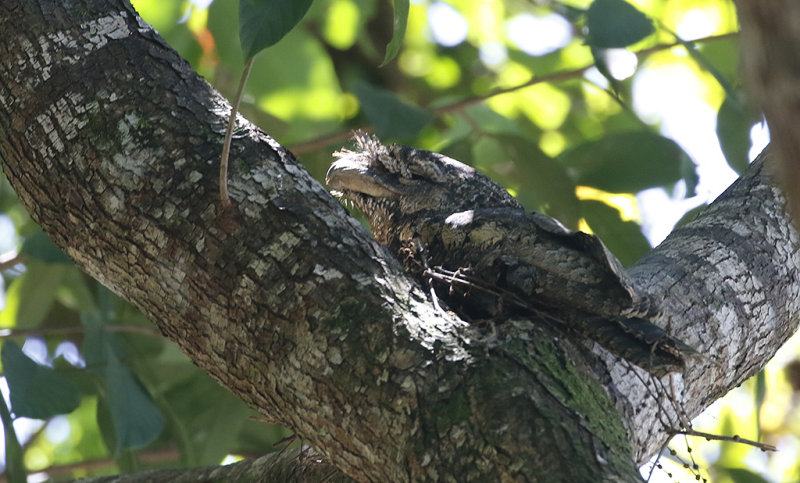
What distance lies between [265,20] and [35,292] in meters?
3.19

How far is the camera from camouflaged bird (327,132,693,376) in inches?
78.4

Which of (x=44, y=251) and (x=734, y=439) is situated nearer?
(x=734, y=439)

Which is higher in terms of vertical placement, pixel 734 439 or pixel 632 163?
pixel 632 163

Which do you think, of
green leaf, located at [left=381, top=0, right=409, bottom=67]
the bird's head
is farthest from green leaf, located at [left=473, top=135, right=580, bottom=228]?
green leaf, located at [left=381, top=0, right=409, bottom=67]

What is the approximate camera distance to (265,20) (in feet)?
5.31

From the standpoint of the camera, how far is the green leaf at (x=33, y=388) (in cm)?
264

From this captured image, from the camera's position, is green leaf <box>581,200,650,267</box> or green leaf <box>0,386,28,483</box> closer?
green leaf <box>0,386,28,483</box>

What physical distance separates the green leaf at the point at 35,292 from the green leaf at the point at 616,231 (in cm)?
263

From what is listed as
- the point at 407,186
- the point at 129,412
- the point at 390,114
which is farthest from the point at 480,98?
the point at 129,412

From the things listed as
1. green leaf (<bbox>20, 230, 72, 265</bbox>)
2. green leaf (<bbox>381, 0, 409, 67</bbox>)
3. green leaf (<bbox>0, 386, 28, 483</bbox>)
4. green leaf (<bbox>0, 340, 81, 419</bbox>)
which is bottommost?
green leaf (<bbox>0, 386, 28, 483</bbox>)

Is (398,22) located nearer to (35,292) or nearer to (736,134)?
(736,134)

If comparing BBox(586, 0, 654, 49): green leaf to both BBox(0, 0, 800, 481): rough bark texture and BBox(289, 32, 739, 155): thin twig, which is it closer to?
BBox(289, 32, 739, 155): thin twig

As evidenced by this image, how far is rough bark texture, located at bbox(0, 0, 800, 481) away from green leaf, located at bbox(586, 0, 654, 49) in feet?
4.75

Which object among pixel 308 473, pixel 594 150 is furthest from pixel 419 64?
pixel 308 473
